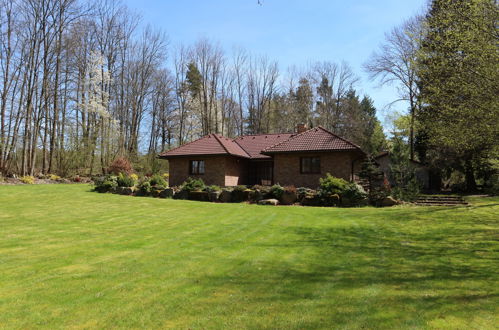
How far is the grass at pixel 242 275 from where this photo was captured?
3.51 metres

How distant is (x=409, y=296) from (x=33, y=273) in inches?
224

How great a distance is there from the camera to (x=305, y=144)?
66.6ft

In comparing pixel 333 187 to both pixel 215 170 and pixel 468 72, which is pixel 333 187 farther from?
pixel 215 170

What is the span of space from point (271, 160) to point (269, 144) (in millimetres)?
2045

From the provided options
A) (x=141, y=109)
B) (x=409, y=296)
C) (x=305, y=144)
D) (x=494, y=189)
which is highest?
(x=141, y=109)

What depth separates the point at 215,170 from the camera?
21594 millimetres

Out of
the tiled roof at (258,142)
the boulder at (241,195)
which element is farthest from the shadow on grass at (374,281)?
the tiled roof at (258,142)

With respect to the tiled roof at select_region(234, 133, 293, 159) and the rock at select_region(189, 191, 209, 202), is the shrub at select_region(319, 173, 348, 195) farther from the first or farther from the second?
the tiled roof at select_region(234, 133, 293, 159)

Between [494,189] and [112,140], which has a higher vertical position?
[112,140]

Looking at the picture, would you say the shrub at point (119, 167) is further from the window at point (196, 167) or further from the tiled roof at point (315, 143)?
the tiled roof at point (315, 143)

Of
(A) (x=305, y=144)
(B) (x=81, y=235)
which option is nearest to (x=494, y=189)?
(A) (x=305, y=144)

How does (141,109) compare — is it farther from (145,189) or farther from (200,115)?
(145,189)

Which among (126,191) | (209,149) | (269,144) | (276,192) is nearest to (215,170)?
(209,149)

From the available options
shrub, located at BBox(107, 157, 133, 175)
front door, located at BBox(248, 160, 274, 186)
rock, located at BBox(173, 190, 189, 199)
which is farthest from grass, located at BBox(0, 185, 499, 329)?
shrub, located at BBox(107, 157, 133, 175)
